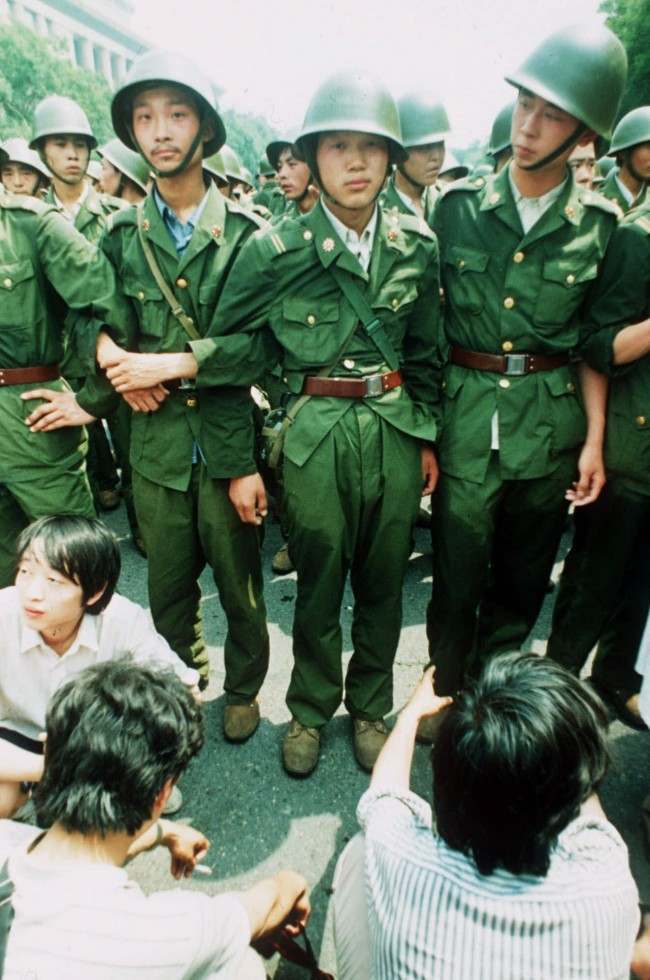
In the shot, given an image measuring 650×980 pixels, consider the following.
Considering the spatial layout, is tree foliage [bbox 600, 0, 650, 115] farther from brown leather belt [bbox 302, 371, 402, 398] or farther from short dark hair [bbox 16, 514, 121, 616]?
short dark hair [bbox 16, 514, 121, 616]

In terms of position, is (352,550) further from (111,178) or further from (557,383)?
(111,178)

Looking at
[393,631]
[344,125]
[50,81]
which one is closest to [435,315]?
[344,125]

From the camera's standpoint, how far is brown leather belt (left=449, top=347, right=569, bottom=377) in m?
2.38

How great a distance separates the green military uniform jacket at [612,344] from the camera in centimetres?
232

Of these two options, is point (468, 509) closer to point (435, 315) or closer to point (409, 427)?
point (409, 427)

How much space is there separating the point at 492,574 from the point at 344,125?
183 centimetres

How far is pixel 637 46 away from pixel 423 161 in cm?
2089

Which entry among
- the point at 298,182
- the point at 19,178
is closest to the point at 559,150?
the point at 298,182

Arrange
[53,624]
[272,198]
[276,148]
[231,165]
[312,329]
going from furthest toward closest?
[272,198] → [231,165] → [276,148] → [312,329] → [53,624]

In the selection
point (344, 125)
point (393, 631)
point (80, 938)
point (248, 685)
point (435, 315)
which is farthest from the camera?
point (248, 685)

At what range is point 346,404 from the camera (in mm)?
2312

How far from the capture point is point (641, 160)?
14.9ft

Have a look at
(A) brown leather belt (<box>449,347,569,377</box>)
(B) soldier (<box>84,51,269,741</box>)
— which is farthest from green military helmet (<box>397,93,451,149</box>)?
(A) brown leather belt (<box>449,347,569,377</box>)

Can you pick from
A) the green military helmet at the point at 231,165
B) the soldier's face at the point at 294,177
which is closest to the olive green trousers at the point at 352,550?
the soldier's face at the point at 294,177
